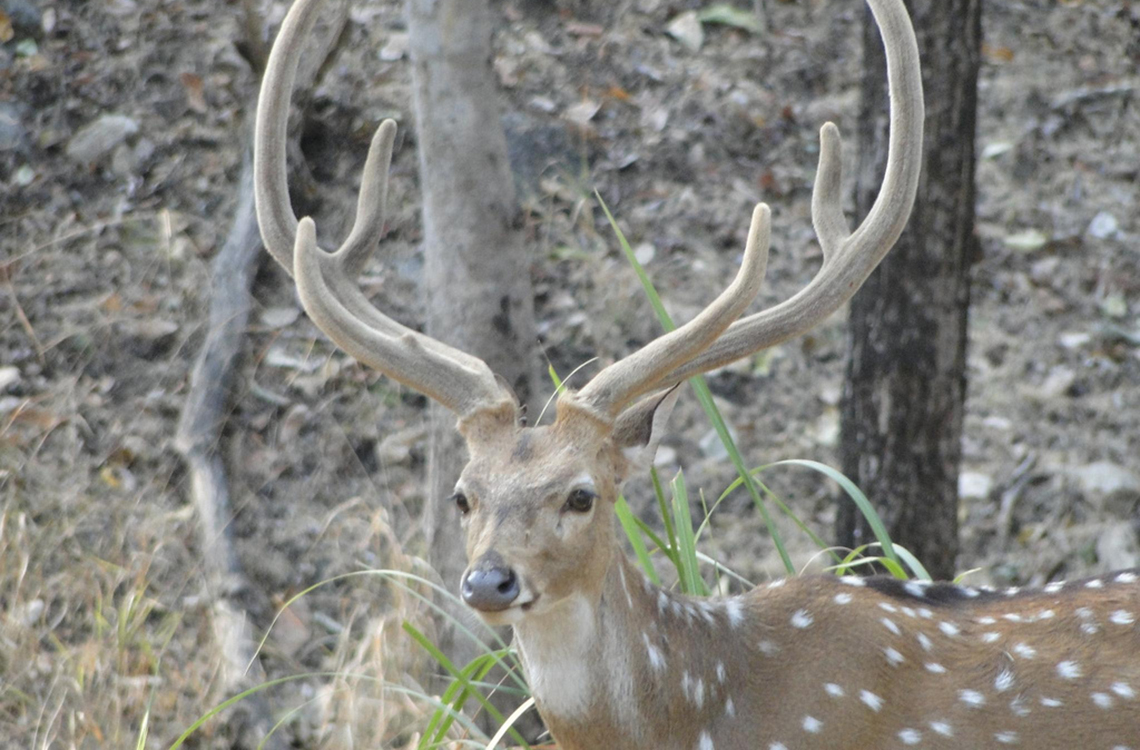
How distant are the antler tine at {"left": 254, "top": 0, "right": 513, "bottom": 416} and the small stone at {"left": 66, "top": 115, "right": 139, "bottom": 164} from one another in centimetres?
441

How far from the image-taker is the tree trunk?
4.86 meters

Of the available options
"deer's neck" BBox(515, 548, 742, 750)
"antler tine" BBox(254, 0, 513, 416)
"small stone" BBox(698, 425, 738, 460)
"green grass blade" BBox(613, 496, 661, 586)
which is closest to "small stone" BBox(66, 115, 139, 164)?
"small stone" BBox(698, 425, 738, 460)

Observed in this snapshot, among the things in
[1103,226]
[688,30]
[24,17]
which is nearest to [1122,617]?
[1103,226]

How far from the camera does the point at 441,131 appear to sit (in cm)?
491

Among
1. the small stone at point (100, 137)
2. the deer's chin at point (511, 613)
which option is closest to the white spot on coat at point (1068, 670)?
the deer's chin at point (511, 613)

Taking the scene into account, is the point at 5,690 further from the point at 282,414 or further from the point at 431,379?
the point at 431,379

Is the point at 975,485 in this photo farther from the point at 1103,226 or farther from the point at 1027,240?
the point at 1103,226

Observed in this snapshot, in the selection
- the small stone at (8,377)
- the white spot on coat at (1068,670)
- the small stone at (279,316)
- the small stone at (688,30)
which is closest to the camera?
the white spot on coat at (1068,670)

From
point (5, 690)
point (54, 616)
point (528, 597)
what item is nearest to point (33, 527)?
point (54, 616)

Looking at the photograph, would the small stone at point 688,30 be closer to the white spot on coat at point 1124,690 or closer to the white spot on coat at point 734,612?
the white spot on coat at point 734,612

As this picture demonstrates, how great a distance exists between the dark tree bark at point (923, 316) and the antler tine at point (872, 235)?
1.81m

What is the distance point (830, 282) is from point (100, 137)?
5.42 m

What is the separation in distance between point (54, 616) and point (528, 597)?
11.5 feet

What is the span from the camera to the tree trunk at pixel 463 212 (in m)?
4.86
